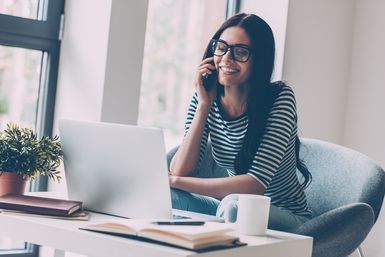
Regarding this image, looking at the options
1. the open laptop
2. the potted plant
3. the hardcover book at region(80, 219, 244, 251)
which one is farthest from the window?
the hardcover book at region(80, 219, 244, 251)

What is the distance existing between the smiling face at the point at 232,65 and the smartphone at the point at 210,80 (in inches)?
4.7

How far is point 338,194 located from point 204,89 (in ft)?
1.86

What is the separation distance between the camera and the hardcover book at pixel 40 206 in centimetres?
149

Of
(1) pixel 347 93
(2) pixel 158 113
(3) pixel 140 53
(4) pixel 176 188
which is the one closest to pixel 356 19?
(1) pixel 347 93

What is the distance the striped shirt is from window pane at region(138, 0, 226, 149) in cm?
69

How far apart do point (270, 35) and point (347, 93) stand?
1.72 m

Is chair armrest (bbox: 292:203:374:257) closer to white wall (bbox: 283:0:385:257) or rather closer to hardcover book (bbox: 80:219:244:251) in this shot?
hardcover book (bbox: 80:219:244:251)

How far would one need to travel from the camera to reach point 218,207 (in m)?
1.82

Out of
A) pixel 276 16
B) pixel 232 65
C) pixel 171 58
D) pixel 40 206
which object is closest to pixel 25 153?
pixel 40 206

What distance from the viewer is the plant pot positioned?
64.9 inches

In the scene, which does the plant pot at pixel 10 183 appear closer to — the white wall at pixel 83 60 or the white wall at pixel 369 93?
the white wall at pixel 83 60

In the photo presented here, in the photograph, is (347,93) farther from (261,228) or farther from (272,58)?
(261,228)

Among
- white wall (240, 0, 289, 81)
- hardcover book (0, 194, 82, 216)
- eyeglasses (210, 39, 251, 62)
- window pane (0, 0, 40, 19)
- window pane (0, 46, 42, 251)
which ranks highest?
white wall (240, 0, 289, 81)

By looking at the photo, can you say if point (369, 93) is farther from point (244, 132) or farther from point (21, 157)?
point (21, 157)
